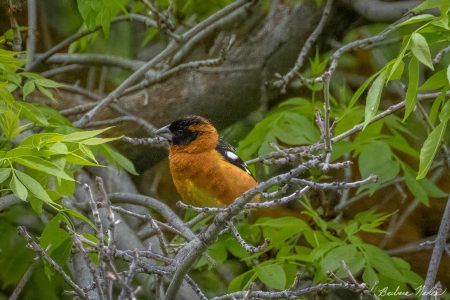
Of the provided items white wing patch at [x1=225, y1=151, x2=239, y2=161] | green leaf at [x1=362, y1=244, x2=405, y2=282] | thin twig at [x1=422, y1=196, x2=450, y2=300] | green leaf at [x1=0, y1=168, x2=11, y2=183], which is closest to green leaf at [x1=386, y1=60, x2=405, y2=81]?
thin twig at [x1=422, y1=196, x2=450, y2=300]

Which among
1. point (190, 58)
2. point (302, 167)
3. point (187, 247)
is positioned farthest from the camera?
point (190, 58)

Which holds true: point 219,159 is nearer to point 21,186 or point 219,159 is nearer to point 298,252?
point 298,252

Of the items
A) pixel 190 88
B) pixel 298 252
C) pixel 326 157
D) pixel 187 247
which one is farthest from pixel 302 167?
pixel 190 88

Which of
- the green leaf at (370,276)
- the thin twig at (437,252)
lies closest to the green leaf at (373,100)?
the thin twig at (437,252)

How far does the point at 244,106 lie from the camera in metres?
7.03

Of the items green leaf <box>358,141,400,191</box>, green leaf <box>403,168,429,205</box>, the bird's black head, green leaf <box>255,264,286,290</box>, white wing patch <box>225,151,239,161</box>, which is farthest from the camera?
the bird's black head

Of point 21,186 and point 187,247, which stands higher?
point 21,186

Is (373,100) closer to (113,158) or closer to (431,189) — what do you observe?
(113,158)

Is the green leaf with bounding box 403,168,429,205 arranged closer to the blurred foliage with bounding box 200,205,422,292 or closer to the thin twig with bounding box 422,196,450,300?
the blurred foliage with bounding box 200,205,422,292

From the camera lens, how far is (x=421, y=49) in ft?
10.8

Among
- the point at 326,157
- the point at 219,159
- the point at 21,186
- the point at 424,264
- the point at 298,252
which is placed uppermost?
the point at 326,157

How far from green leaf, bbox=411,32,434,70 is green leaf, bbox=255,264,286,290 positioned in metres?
1.73

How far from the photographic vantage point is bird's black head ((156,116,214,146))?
18.8 feet

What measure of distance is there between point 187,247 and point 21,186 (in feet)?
2.47
